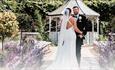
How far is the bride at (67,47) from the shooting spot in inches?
423

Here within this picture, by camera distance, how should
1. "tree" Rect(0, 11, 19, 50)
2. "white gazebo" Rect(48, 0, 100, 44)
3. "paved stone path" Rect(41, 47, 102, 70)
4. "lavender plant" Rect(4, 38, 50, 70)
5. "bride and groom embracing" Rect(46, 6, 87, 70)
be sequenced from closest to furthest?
"lavender plant" Rect(4, 38, 50, 70), "bride and groom embracing" Rect(46, 6, 87, 70), "paved stone path" Rect(41, 47, 102, 70), "tree" Rect(0, 11, 19, 50), "white gazebo" Rect(48, 0, 100, 44)

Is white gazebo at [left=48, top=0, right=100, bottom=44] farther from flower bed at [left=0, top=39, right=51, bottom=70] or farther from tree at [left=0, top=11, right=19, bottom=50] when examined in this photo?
flower bed at [left=0, top=39, right=51, bottom=70]

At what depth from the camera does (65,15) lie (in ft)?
34.9

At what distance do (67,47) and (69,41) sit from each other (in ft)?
0.53

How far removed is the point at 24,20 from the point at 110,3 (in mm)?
6544

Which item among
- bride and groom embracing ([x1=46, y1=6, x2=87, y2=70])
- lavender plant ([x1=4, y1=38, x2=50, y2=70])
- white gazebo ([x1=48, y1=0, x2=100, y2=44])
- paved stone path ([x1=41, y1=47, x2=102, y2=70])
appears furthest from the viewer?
white gazebo ([x1=48, y1=0, x2=100, y2=44])

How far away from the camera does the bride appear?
35.2ft

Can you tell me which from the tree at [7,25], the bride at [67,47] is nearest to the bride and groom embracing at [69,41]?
the bride at [67,47]

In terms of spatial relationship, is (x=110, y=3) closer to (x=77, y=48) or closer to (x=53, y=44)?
(x=53, y=44)

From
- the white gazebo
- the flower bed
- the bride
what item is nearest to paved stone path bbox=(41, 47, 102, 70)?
the bride

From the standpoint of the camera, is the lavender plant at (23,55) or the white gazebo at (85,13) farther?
the white gazebo at (85,13)

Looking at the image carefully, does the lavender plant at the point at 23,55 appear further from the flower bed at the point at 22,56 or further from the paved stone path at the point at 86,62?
the paved stone path at the point at 86,62

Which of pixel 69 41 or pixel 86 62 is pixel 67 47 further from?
pixel 86 62

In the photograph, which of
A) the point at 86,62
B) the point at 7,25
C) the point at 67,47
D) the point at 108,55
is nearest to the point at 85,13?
the point at 7,25
